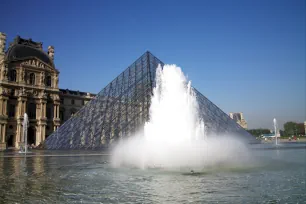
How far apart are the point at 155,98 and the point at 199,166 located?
6194mm

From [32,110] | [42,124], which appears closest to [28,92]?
[32,110]

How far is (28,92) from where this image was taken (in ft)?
136

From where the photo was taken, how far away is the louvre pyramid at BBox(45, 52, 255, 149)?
18.9m

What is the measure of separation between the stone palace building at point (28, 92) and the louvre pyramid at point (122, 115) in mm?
18899

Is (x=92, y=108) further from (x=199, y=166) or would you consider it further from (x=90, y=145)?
(x=199, y=166)

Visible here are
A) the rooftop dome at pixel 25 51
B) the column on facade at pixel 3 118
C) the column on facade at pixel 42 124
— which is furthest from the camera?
the column on facade at pixel 42 124

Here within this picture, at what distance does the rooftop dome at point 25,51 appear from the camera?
136 ft

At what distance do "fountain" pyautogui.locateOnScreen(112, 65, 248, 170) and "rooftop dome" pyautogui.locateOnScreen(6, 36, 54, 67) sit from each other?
107 ft

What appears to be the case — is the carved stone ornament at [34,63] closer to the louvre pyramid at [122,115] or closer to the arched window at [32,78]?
the arched window at [32,78]

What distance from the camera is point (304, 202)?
18.0ft

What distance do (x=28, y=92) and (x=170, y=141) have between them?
34.1 m

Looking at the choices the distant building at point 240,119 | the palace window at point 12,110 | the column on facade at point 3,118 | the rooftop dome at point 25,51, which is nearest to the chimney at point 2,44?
the rooftop dome at point 25,51

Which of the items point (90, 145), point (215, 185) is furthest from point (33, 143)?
point (215, 185)

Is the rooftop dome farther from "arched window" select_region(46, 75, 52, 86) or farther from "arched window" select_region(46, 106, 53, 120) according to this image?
"arched window" select_region(46, 106, 53, 120)
